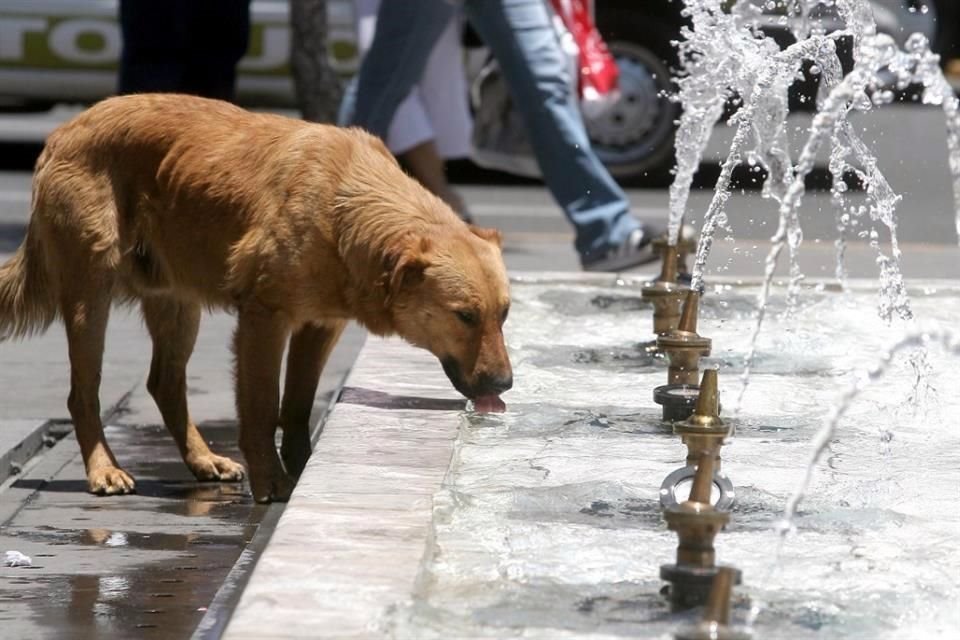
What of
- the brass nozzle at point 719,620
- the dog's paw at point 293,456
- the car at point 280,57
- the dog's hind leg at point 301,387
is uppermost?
the brass nozzle at point 719,620

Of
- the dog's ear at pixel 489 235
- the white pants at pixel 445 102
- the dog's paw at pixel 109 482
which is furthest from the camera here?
the white pants at pixel 445 102

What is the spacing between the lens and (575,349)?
6195mm

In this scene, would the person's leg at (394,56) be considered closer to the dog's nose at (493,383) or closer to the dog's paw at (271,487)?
the dog's paw at (271,487)

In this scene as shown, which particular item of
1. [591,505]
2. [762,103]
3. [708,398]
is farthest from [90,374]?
[762,103]

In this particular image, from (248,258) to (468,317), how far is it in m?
0.65

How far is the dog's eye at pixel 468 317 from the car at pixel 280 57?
26.7 feet

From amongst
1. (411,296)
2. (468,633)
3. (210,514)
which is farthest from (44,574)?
(468,633)

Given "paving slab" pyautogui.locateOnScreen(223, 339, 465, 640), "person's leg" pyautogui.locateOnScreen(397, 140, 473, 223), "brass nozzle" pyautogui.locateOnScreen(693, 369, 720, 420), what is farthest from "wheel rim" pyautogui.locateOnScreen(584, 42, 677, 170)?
"brass nozzle" pyautogui.locateOnScreen(693, 369, 720, 420)

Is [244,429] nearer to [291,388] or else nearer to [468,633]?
[291,388]

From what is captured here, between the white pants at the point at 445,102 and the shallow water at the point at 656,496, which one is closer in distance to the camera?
the shallow water at the point at 656,496

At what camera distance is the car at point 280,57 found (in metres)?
12.8

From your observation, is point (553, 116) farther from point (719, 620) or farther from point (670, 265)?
point (719, 620)

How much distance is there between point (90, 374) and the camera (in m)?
5.35

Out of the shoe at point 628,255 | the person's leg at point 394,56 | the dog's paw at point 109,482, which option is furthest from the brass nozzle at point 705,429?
the person's leg at point 394,56
